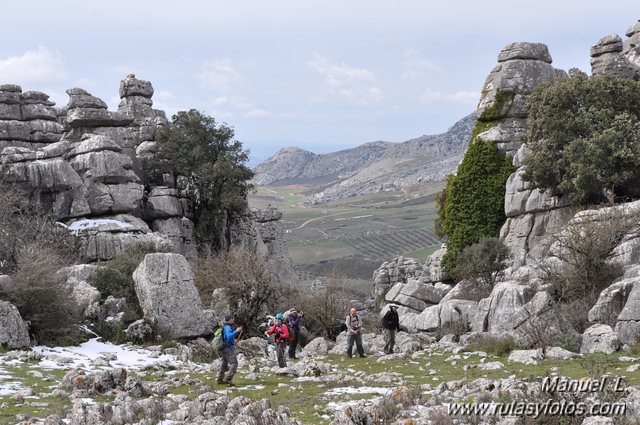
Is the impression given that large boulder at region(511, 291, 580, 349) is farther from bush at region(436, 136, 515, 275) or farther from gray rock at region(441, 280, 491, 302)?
bush at region(436, 136, 515, 275)

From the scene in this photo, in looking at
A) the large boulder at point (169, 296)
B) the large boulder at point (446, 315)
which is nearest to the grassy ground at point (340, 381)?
the large boulder at point (169, 296)

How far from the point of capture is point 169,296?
97.6 feet

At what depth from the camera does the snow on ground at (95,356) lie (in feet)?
75.3

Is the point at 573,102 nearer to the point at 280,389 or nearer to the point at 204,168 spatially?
the point at 204,168

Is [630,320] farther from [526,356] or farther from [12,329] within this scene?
[12,329]

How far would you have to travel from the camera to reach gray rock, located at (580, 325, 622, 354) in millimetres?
23625

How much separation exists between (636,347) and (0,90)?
162ft

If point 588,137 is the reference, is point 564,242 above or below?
below

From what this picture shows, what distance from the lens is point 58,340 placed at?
26.5m

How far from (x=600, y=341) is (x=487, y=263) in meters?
18.4

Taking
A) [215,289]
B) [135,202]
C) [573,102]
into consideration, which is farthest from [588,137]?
[135,202]

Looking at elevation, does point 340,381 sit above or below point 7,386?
below

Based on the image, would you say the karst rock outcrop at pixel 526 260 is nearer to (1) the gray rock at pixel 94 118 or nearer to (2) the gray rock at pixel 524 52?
(2) the gray rock at pixel 524 52

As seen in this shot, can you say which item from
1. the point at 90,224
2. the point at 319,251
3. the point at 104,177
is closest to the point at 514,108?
the point at 104,177
